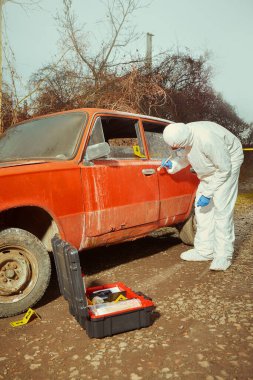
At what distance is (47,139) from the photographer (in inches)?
145

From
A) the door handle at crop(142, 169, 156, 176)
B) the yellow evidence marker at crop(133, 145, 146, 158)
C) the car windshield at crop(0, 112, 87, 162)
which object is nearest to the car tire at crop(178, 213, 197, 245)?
the door handle at crop(142, 169, 156, 176)

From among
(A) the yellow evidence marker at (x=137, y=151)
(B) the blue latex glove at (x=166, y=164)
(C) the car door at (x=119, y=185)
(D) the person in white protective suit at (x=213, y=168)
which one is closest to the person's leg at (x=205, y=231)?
(D) the person in white protective suit at (x=213, y=168)

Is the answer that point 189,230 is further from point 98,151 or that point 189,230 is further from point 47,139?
point 47,139

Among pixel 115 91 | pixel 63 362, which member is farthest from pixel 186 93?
pixel 63 362

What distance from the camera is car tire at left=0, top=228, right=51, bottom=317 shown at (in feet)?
9.71

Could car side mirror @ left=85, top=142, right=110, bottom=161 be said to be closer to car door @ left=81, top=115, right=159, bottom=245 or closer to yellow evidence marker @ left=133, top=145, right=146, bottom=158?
car door @ left=81, top=115, right=159, bottom=245

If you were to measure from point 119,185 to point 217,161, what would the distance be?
114 centimetres

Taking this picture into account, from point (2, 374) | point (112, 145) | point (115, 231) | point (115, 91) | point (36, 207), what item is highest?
point (115, 91)

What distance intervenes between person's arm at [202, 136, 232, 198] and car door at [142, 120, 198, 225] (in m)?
0.51

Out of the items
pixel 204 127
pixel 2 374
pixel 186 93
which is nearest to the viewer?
pixel 2 374

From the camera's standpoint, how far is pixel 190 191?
479 centimetres

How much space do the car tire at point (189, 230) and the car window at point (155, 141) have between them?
104 centimetres

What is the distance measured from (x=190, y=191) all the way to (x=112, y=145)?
1354 millimetres

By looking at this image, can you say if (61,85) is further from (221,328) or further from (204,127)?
(221,328)
